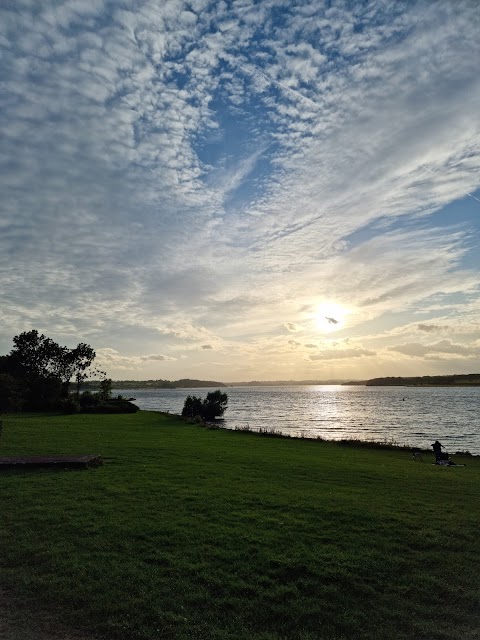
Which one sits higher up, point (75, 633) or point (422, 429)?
point (75, 633)

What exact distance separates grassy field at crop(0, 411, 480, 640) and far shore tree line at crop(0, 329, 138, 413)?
2067 inches

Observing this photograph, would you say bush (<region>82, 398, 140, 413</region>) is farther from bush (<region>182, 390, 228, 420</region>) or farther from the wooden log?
the wooden log

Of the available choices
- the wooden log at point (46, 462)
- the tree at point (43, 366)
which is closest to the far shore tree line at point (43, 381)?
the tree at point (43, 366)

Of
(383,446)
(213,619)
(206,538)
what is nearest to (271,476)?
(206,538)

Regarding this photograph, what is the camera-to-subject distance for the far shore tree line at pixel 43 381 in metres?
65.7

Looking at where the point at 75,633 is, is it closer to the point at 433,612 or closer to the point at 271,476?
the point at 433,612

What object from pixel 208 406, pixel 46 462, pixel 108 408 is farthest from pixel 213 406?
pixel 46 462

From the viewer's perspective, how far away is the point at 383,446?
4584cm

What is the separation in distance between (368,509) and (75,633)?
1012 cm

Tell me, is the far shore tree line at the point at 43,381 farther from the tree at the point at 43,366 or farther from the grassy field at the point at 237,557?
the grassy field at the point at 237,557

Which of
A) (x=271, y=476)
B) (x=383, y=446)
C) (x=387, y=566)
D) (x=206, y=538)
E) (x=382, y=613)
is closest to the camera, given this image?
(x=382, y=613)

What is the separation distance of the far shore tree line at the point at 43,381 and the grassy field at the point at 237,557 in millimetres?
52495

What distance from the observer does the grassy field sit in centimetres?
816

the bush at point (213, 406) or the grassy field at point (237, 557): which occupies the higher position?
the grassy field at point (237, 557)
